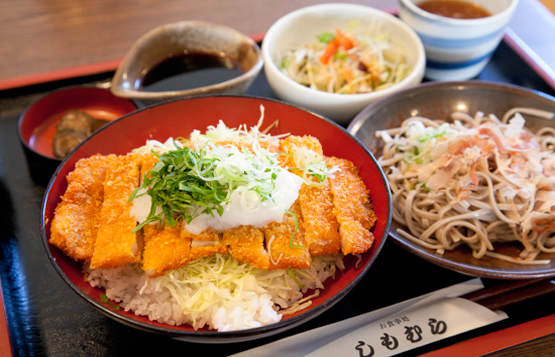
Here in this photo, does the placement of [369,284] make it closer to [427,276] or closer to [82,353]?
[427,276]

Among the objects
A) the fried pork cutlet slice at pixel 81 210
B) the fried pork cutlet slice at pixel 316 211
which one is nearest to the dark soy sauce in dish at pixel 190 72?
the fried pork cutlet slice at pixel 81 210

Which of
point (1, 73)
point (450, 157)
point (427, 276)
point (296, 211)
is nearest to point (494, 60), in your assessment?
point (450, 157)

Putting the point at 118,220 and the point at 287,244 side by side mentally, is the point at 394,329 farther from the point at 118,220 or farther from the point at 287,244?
the point at 118,220

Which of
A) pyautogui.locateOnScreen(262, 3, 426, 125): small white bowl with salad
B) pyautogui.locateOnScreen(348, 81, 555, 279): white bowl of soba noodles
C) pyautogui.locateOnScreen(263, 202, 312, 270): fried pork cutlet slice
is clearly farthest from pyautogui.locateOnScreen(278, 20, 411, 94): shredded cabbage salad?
pyautogui.locateOnScreen(263, 202, 312, 270): fried pork cutlet slice

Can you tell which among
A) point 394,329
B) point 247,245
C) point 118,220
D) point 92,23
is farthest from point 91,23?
point 394,329

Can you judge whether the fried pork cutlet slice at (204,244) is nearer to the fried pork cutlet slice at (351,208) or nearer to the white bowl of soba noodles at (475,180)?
the fried pork cutlet slice at (351,208)

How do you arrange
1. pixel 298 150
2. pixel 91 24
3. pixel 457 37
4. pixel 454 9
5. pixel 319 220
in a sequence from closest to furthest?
pixel 319 220 < pixel 298 150 < pixel 457 37 < pixel 454 9 < pixel 91 24
